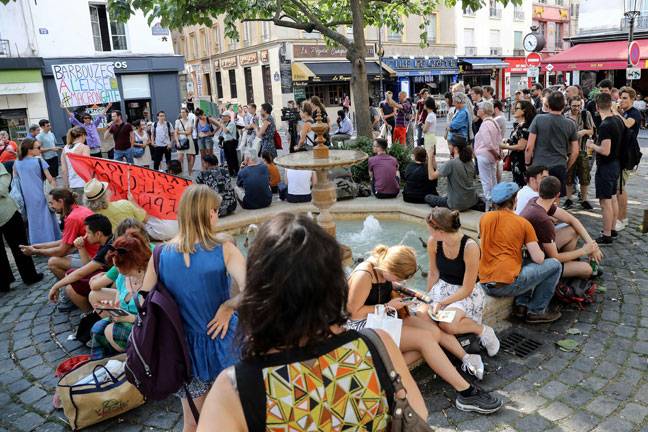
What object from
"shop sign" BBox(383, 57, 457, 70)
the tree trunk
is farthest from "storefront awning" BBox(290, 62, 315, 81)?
the tree trunk

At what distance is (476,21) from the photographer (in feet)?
121

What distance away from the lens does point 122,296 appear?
4023mm

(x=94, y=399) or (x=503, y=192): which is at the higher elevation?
(x=503, y=192)

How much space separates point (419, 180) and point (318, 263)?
626 cm

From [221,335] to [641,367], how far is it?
10.3 ft

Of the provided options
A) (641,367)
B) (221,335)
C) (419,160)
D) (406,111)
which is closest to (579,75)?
(406,111)

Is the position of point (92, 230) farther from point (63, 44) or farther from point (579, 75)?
point (579, 75)

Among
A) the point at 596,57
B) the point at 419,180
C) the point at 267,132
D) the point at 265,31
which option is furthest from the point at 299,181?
the point at 265,31

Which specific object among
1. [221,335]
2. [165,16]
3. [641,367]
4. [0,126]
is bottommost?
[641,367]

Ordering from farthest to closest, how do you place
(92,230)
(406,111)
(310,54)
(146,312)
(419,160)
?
1. (310,54)
2. (406,111)
3. (419,160)
4. (92,230)
5. (146,312)

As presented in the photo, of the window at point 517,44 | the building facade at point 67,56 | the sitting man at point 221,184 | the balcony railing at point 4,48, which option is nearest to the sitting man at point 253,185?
the sitting man at point 221,184

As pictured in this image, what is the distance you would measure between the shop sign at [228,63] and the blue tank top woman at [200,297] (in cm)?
3278

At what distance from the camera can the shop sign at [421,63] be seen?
32594 millimetres

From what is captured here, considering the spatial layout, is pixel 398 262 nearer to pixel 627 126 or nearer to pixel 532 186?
pixel 532 186
